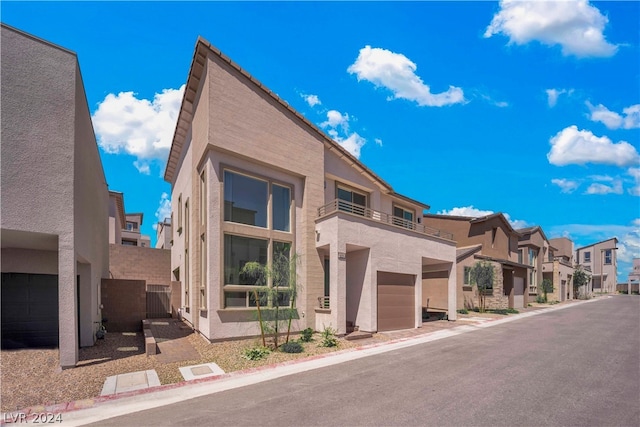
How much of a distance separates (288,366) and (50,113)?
9.58m

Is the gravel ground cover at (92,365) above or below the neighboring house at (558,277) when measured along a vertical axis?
above

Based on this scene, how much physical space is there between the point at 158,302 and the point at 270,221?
383 inches

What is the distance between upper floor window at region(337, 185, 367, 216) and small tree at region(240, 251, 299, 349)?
206 inches

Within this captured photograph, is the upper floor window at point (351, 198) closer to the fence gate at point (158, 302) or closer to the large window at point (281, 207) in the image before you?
the large window at point (281, 207)

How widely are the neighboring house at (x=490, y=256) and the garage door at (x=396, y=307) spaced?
1007 centimetres

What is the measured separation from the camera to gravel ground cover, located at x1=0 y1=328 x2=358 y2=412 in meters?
8.17

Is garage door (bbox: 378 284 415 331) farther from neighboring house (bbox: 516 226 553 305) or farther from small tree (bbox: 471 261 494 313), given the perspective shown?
neighboring house (bbox: 516 226 553 305)

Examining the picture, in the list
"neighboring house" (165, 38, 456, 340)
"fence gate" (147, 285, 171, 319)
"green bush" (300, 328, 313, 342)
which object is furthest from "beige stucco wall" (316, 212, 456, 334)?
"fence gate" (147, 285, 171, 319)

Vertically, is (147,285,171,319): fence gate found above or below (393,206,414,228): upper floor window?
below

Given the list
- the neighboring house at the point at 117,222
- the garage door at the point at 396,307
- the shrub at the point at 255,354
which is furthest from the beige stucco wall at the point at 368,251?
the neighboring house at the point at 117,222

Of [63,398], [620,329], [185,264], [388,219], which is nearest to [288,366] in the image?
[63,398]

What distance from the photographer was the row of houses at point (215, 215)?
9.69 metres

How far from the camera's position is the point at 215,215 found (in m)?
13.9

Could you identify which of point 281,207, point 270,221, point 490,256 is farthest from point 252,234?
point 490,256
